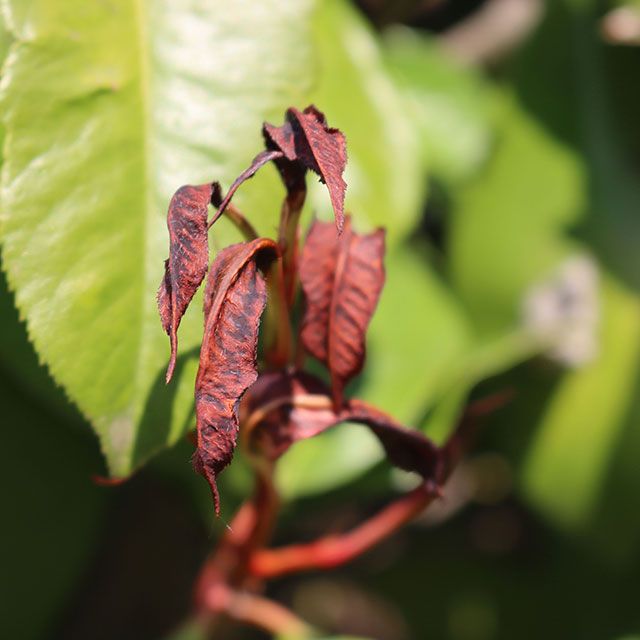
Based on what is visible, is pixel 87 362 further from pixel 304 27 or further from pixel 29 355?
pixel 304 27

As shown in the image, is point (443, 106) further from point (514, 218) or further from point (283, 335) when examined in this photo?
point (283, 335)

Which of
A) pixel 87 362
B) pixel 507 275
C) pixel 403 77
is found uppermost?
pixel 87 362

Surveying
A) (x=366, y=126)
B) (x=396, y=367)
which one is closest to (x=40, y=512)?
(x=396, y=367)

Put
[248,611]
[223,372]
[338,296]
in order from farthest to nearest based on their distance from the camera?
[248,611] < [338,296] < [223,372]

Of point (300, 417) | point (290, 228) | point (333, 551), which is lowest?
point (333, 551)

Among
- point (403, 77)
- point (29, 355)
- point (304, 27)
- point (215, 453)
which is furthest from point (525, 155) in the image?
point (215, 453)

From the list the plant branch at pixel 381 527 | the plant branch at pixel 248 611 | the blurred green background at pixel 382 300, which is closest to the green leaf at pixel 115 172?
the blurred green background at pixel 382 300

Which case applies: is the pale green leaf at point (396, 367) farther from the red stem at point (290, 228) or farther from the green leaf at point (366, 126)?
the red stem at point (290, 228)
